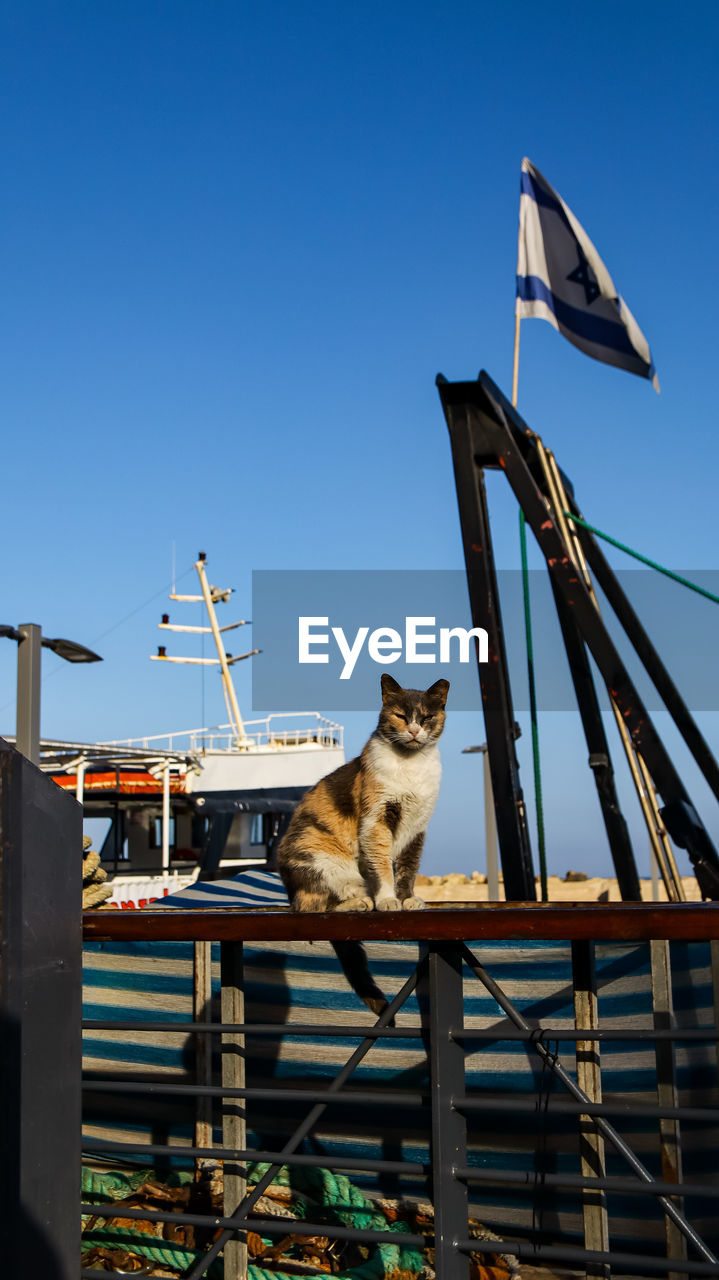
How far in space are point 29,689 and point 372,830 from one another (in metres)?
6.56

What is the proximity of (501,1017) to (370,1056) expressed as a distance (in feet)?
2.02

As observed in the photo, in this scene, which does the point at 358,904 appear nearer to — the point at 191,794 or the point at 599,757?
the point at 599,757

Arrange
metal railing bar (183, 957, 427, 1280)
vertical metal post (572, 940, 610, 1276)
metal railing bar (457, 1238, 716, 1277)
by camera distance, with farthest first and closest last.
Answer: vertical metal post (572, 940, 610, 1276) < metal railing bar (183, 957, 427, 1280) < metal railing bar (457, 1238, 716, 1277)

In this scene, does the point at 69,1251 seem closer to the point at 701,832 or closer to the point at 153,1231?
the point at 153,1231

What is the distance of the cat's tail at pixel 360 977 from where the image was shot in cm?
352

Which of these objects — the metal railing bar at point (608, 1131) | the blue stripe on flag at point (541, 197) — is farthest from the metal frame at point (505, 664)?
the blue stripe on flag at point (541, 197)

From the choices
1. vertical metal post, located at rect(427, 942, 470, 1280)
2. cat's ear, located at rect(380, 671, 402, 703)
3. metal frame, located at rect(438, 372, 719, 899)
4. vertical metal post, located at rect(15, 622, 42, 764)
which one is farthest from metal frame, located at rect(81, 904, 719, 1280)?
vertical metal post, located at rect(15, 622, 42, 764)

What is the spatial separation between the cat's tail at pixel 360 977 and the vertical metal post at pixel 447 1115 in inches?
38.3

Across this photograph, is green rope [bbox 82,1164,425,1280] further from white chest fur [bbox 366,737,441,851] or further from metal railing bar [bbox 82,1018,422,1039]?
white chest fur [bbox 366,737,441,851]

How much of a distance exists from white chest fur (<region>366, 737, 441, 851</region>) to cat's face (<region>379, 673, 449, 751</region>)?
68 millimetres

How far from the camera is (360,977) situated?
11.8 ft

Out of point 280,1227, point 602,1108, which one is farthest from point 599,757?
point 280,1227

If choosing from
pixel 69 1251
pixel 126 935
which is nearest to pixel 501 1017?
pixel 126 935

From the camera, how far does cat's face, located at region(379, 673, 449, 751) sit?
3824 mm
